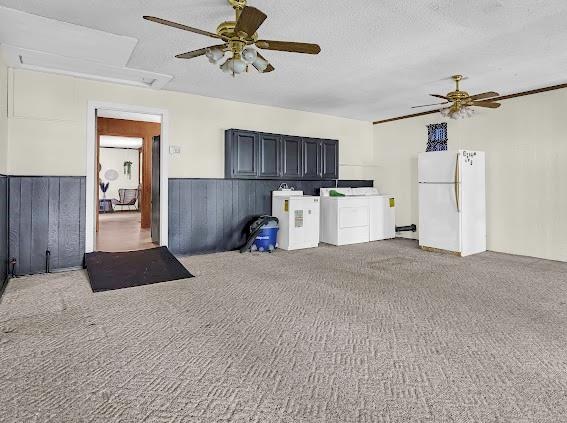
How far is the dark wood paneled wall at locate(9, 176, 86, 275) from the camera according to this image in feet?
13.7

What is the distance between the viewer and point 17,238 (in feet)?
13.6

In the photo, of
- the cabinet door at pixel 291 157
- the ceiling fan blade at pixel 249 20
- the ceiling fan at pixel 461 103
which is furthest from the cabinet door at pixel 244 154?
the ceiling fan blade at pixel 249 20

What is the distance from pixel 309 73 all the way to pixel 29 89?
351 cm

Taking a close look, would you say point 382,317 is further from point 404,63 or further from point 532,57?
point 532,57

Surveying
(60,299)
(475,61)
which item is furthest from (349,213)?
(60,299)

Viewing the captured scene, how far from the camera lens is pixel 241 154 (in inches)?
224

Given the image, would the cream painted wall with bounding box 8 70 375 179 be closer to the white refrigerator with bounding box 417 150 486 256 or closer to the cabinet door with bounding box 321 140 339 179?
the cabinet door with bounding box 321 140 339 179

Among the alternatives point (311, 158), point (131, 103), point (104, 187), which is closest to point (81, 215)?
point (131, 103)

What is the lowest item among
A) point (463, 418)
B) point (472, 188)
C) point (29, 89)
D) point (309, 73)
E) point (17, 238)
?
point (463, 418)

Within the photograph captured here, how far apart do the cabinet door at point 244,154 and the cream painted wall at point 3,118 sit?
2896 mm

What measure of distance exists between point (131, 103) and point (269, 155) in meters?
2.27

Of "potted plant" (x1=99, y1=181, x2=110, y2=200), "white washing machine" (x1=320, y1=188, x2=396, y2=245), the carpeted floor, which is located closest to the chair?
"potted plant" (x1=99, y1=181, x2=110, y2=200)

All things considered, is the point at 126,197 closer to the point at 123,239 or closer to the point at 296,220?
the point at 123,239

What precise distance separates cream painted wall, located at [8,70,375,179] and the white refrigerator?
2031mm
